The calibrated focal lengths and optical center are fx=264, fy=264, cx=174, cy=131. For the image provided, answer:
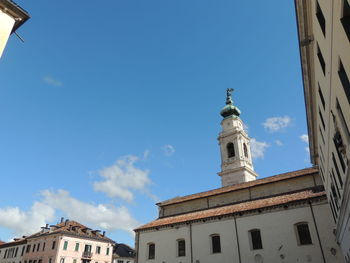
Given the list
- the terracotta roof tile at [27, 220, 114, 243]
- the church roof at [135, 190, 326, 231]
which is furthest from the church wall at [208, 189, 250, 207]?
the terracotta roof tile at [27, 220, 114, 243]

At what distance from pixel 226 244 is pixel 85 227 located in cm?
3307

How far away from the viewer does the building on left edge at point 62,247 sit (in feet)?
136

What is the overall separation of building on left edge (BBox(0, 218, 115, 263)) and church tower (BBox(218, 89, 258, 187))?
82.2ft

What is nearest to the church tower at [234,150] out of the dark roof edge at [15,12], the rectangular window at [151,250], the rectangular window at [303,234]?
the rectangular window at [151,250]

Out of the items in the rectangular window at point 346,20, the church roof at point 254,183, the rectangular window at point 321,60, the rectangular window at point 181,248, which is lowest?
the rectangular window at point 181,248

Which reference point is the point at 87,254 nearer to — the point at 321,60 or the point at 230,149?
the point at 230,149

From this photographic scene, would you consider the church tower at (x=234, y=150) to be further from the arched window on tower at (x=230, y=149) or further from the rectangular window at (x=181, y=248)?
the rectangular window at (x=181, y=248)

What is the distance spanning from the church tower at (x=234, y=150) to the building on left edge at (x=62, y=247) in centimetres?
2504

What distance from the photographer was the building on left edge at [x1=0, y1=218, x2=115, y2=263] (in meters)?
41.5

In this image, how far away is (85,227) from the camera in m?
47.6

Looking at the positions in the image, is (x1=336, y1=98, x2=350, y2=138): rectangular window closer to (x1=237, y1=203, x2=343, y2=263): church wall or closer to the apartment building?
(x1=237, y1=203, x2=343, y2=263): church wall

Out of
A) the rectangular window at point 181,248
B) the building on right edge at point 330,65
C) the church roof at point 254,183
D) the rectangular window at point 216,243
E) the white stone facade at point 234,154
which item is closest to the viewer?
the building on right edge at point 330,65

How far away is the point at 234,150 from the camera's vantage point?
45.3 meters

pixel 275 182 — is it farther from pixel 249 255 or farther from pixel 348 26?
pixel 348 26
